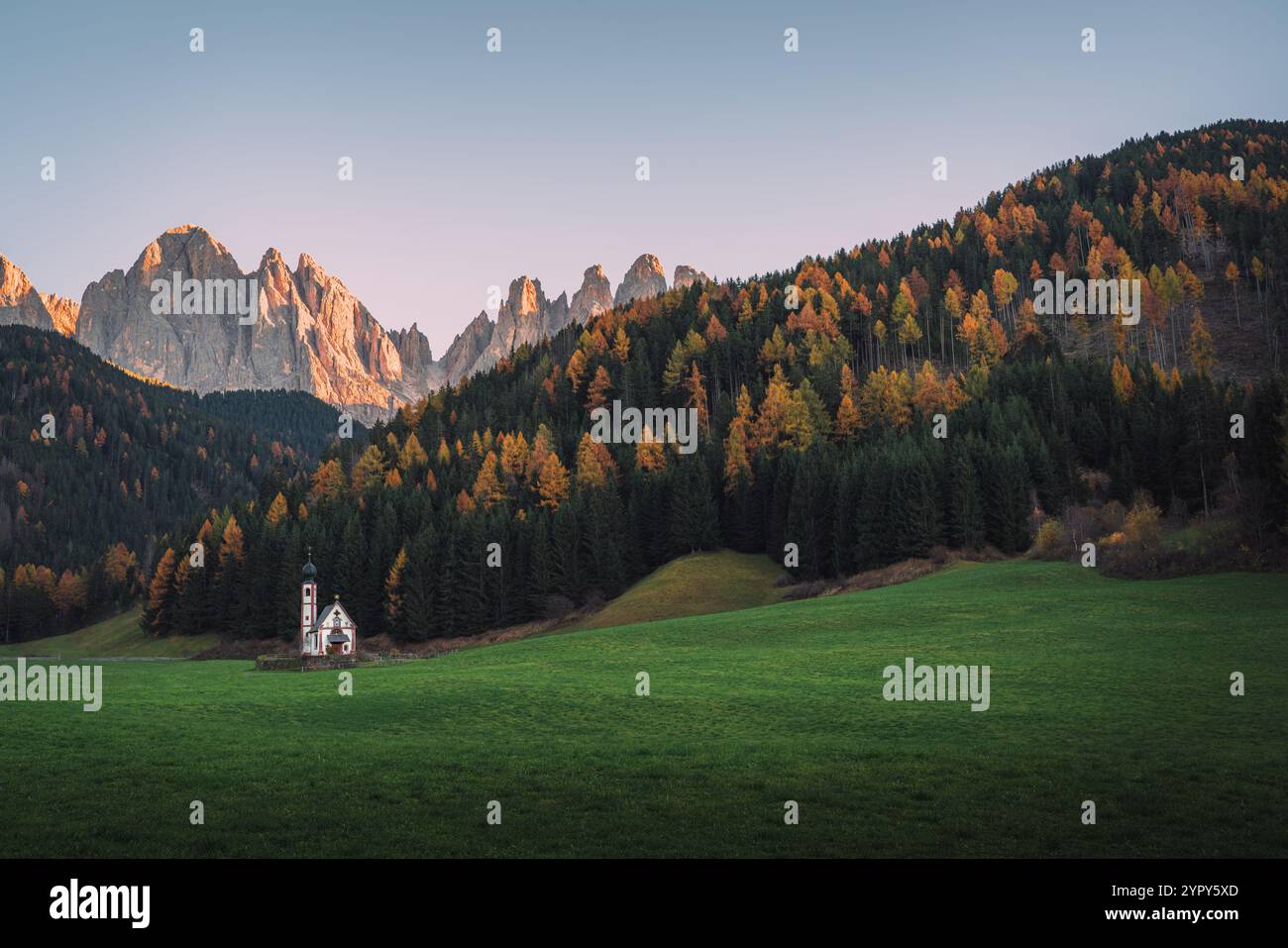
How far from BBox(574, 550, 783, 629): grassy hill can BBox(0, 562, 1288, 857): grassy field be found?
38.3m

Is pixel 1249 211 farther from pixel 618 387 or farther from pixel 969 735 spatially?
pixel 969 735

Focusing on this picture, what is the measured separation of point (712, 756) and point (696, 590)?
69789 mm

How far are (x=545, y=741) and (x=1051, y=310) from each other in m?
163

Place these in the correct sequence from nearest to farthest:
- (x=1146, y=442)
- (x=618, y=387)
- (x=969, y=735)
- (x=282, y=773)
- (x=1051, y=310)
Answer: (x=282, y=773), (x=969, y=735), (x=1146, y=442), (x=618, y=387), (x=1051, y=310)

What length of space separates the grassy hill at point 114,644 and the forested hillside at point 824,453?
3504 millimetres

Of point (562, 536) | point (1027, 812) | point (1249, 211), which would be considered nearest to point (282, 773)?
point (1027, 812)

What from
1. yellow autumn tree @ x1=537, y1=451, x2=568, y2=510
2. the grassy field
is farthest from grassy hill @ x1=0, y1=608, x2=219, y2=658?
the grassy field

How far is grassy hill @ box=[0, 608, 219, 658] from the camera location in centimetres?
11099

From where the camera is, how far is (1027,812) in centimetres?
1905

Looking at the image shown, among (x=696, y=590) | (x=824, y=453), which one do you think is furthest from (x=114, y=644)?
(x=824, y=453)

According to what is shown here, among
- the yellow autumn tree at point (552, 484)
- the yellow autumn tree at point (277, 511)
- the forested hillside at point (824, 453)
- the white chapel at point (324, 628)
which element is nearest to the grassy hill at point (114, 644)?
the forested hillside at point (824, 453)

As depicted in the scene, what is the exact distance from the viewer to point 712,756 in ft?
83.1

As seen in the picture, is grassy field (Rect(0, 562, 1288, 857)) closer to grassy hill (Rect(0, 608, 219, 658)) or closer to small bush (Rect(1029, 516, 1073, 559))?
small bush (Rect(1029, 516, 1073, 559))
